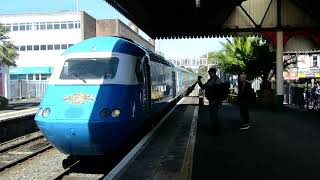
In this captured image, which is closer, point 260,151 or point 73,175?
point 260,151

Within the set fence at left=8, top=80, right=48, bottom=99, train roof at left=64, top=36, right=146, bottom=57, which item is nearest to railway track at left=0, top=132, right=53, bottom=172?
train roof at left=64, top=36, right=146, bottom=57

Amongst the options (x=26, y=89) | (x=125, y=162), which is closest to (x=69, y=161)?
(x=125, y=162)

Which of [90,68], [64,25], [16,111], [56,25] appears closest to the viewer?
[90,68]

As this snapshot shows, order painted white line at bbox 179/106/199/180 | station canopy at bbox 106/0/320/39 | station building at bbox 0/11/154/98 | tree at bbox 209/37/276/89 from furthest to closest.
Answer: station building at bbox 0/11/154/98 → tree at bbox 209/37/276/89 → station canopy at bbox 106/0/320/39 → painted white line at bbox 179/106/199/180

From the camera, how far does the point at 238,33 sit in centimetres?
2336

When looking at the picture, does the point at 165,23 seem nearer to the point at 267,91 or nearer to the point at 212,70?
the point at 267,91

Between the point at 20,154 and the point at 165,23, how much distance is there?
1111 centimetres

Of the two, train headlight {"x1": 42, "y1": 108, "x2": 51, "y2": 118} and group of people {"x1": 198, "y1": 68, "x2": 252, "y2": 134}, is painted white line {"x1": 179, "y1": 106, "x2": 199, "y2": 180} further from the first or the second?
train headlight {"x1": 42, "y1": 108, "x2": 51, "y2": 118}

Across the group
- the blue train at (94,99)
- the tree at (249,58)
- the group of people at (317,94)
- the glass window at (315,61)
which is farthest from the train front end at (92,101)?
the glass window at (315,61)

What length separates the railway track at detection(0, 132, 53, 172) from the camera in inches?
539

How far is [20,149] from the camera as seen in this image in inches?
640

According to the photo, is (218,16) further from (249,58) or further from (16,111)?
(16,111)

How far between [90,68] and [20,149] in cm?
571

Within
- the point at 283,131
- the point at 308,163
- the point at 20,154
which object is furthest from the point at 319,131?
the point at 20,154
